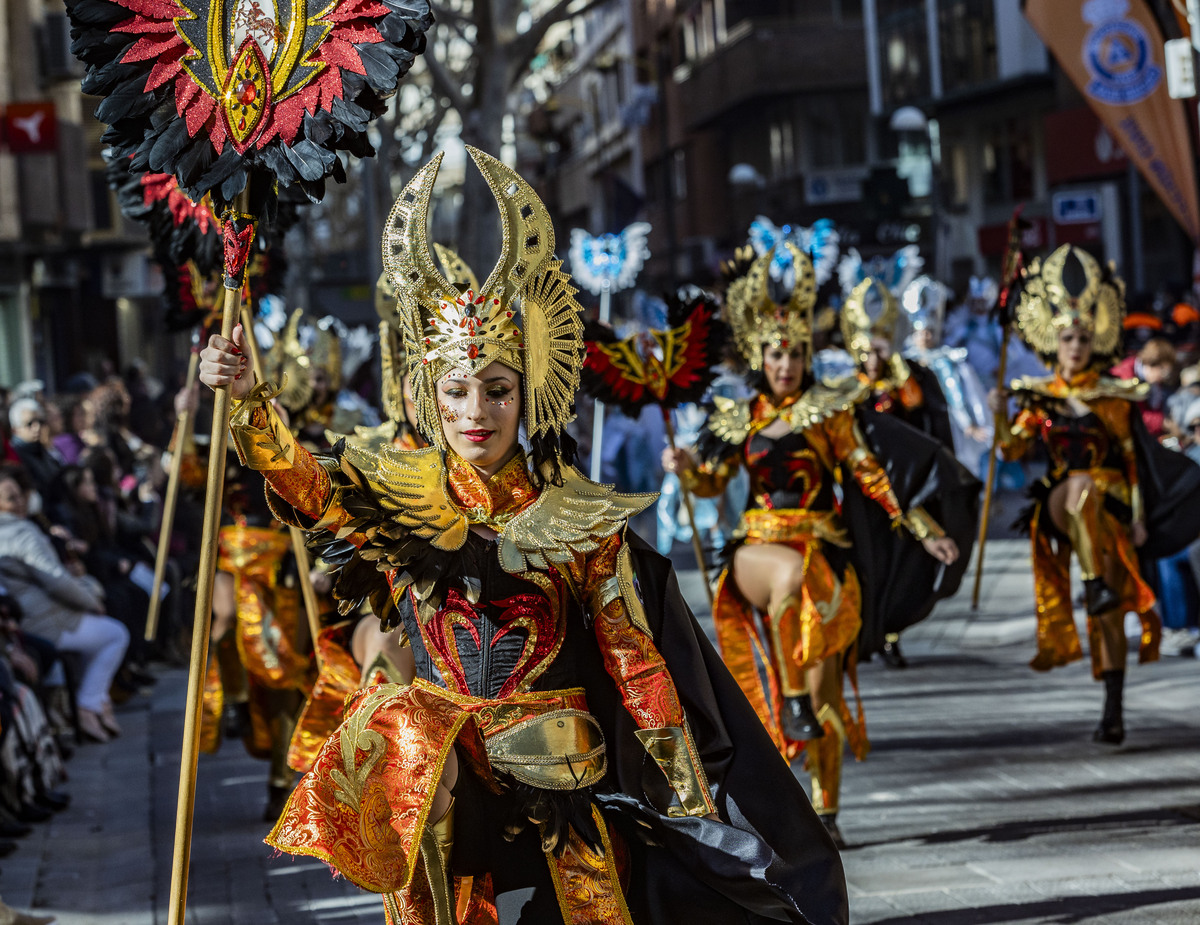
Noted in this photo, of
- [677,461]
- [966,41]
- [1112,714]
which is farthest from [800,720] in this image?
[966,41]

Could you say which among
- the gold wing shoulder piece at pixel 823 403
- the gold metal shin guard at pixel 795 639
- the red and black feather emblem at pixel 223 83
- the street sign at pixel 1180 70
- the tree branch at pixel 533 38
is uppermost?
the tree branch at pixel 533 38

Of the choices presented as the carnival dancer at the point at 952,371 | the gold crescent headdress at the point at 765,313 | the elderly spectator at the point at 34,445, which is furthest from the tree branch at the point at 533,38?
the gold crescent headdress at the point at 765,313

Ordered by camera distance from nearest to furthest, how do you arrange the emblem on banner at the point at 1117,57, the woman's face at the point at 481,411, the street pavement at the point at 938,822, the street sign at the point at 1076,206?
the woman's face at the point at 481,411
the street pavement at the point at 938,822
the emblem on banner at the point at 1117,57
the street sign at the point at 1076,206

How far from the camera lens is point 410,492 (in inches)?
149

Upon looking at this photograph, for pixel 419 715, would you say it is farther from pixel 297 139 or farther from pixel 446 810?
pixel 297 139

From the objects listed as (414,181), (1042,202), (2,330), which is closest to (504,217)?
(414,181)

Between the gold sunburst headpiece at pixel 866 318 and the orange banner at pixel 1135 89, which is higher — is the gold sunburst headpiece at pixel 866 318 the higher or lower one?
the lower one

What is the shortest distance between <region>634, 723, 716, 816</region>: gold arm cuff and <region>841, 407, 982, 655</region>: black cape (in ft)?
11.1

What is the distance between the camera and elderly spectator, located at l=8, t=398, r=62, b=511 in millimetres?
10367

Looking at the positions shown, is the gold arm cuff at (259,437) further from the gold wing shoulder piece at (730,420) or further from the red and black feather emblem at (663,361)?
the gold wing shoulder piece at (730,420)

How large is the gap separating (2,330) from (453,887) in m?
25.6

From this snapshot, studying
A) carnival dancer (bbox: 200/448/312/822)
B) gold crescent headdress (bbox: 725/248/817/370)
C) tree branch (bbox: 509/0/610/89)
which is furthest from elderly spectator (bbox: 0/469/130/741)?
tree branch (bbox: 509/0/610/89)

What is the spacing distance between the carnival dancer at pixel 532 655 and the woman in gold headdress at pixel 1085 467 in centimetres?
452

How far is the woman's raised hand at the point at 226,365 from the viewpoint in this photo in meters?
3.42
